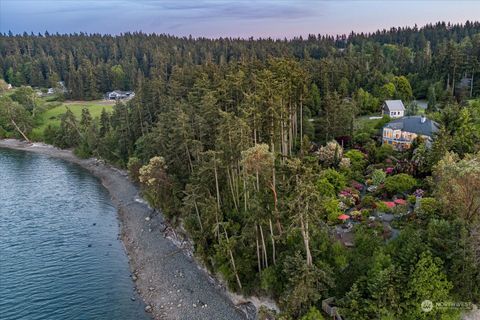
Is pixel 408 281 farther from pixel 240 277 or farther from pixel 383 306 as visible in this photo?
pixel 240 277

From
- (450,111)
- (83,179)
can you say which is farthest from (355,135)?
(83,179)

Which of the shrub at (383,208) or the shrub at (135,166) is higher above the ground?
the shrub at (383,208)

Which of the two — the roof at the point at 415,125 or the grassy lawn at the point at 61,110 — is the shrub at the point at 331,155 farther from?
the grassy lawn at the point at 61,110

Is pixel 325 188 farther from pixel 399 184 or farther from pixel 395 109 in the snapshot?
pixel 395 109

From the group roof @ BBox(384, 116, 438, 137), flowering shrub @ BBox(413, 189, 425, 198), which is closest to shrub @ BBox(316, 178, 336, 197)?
flowering shrub @ BBox(413, 189, 425, 198)

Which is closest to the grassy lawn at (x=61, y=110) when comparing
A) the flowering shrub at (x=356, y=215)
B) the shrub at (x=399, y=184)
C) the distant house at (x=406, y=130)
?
the distant house at (x=406, y=130)

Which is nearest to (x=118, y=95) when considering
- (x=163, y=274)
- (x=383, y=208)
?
(x=163, y=274)

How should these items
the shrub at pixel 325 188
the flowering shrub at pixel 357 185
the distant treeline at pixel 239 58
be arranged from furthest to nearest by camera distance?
the distant treeline at pixel 239 58
the flowering shrub at pixel 357 185
the shrub at pixel 325 188
